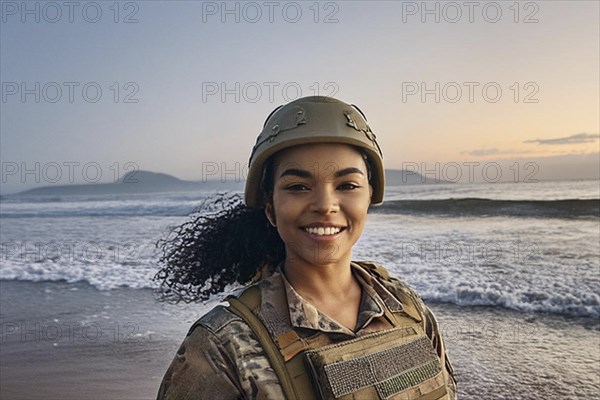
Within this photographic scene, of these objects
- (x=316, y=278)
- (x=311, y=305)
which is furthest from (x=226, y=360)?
(x=316, y=278)

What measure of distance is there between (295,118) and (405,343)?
A: 852mm

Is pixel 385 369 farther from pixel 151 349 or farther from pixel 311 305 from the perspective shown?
pixel 151 349

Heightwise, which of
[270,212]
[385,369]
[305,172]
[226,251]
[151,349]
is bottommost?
[151,349]

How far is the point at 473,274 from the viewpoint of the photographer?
30.3ft

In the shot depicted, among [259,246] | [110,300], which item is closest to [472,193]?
[110,300]

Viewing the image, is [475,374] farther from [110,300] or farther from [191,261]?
[110,300]

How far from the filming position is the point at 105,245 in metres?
14.3

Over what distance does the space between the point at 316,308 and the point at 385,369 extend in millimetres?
293

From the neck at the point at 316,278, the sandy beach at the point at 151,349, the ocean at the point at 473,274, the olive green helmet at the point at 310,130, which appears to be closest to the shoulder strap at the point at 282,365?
the neck at the point at 316,278

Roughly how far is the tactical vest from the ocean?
183 cm

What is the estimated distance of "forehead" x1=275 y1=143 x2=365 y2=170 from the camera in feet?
6.06

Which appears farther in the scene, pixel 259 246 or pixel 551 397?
pixel 551 397

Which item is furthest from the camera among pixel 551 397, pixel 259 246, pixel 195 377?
pixel 551 397

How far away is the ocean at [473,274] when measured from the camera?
214 inches
